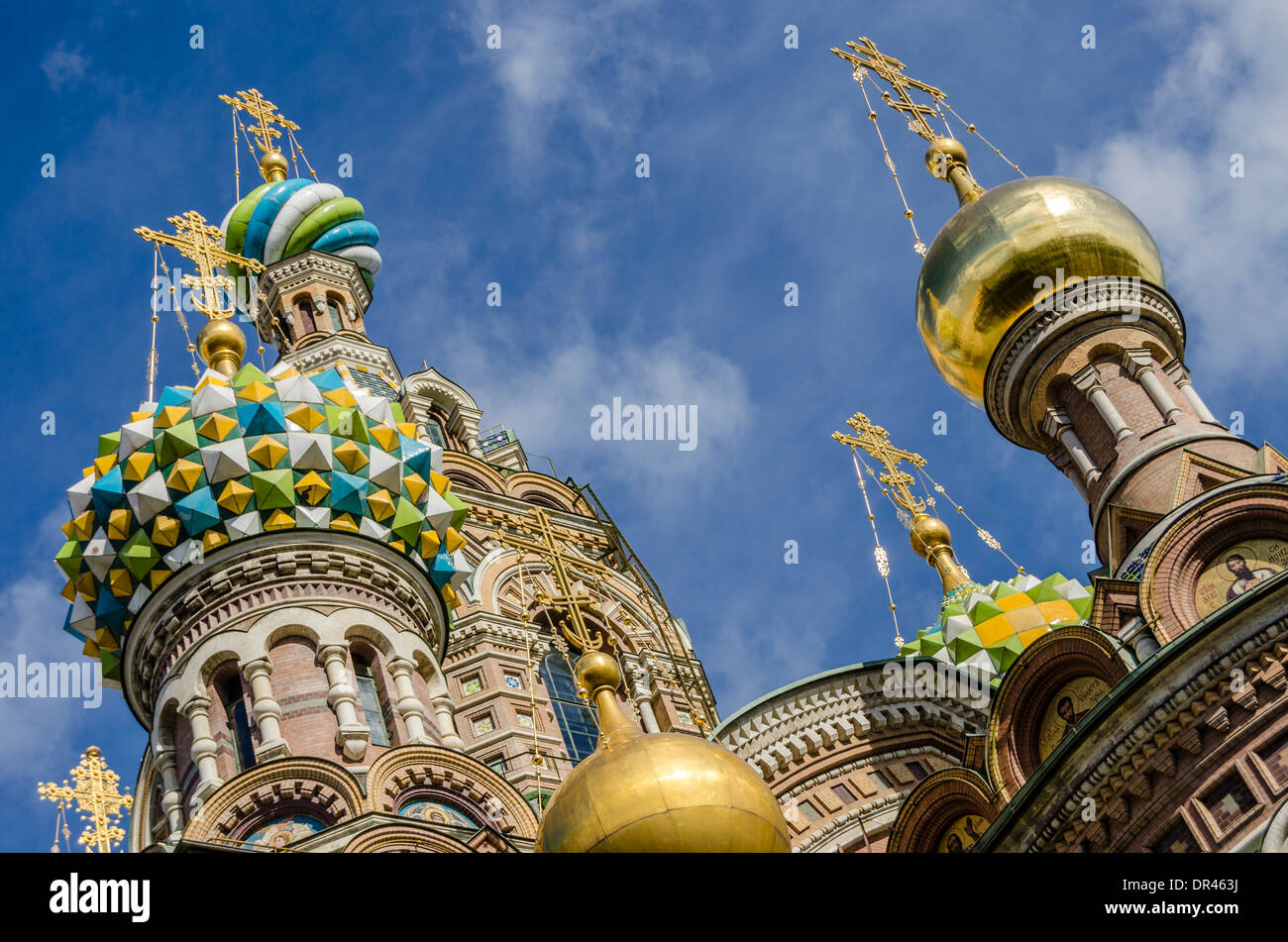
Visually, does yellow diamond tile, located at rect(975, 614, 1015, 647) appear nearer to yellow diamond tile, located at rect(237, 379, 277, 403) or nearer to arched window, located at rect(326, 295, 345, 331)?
yellow diamond tile, located at rect(237, 379, 277, 403)

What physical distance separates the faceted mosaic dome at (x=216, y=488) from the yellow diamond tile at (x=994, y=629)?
491 centimetres

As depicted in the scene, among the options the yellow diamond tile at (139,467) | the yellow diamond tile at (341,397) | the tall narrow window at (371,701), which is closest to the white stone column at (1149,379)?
the yellow diamond tile at (341,397)

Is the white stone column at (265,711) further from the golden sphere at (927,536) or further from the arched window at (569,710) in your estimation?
the golden sphere at (927,536)

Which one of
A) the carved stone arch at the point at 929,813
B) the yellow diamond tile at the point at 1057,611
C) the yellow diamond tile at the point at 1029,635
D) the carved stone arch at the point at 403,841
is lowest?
→ the carved stone arch at the point at 929,813

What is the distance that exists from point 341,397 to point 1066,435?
6039mm

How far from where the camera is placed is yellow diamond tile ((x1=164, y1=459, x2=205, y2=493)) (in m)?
14.0

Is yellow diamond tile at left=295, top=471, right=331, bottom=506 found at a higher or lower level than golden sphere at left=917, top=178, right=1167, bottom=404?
lower

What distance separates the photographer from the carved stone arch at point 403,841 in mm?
11711

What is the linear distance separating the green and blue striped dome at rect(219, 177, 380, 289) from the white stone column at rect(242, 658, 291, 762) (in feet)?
37.2

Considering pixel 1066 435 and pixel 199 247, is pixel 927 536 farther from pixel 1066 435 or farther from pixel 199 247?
pixel 199 247

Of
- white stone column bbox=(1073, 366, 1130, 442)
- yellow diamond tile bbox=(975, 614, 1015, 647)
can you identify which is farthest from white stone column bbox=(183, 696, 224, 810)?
white stone column bbox=(1073, 366, 1130, 442)

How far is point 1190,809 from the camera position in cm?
959
